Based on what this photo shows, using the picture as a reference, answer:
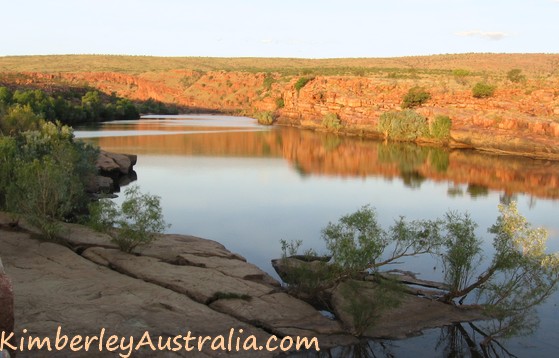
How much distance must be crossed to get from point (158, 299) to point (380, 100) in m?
46.6

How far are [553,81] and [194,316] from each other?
157ft

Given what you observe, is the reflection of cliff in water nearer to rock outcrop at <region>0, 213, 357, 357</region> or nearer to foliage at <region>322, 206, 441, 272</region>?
foliage at <region>322, 206, 441, 272</region>

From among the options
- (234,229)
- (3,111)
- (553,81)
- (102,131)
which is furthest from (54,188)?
(553,81)

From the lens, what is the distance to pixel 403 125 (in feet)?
145

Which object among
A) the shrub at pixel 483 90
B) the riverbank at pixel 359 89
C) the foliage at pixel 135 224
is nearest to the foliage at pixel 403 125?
the riverbank at pixel 359 89

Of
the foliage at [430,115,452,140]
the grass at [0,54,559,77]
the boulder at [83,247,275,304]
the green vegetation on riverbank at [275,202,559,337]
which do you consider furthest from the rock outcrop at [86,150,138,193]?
the grass at [0,54,559,77]

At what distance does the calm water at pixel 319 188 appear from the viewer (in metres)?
14.8

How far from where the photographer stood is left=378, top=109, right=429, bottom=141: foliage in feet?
142

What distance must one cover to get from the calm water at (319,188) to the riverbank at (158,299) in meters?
0.93

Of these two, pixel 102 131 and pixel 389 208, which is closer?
pixel 389 208

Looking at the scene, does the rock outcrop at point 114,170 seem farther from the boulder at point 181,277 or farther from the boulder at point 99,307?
the boulder at point 99,307

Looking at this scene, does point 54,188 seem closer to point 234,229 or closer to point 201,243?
point 201,243

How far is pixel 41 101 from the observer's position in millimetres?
45375

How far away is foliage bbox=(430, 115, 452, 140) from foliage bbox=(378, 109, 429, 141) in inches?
→ 36.1
